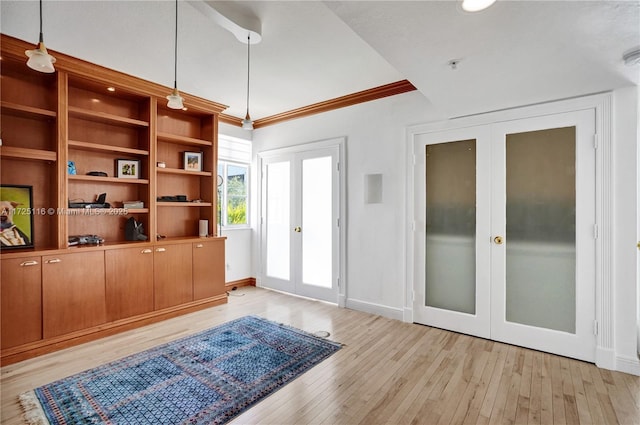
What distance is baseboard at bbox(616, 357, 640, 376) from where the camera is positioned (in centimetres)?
253

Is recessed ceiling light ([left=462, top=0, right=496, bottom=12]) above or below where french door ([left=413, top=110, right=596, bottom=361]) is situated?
above

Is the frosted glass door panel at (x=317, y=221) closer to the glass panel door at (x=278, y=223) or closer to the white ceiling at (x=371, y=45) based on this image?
the glass panel door at (x=278, y=223)

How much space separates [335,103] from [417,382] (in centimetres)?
346

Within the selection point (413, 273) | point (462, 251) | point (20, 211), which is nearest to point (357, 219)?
point (413, 273)

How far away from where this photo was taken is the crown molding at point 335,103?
12.2 feet

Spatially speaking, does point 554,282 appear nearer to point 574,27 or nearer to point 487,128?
point 487,128

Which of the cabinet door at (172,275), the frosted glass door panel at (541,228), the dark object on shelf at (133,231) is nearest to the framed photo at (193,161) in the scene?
the dark object on shelf at (133,231)

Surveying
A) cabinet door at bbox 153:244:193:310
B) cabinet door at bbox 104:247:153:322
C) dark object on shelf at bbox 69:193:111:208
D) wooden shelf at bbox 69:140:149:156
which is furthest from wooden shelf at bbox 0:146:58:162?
cabinet door at bbox 153:244:193:310

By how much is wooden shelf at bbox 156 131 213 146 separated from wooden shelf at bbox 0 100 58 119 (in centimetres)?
104

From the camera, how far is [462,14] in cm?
163

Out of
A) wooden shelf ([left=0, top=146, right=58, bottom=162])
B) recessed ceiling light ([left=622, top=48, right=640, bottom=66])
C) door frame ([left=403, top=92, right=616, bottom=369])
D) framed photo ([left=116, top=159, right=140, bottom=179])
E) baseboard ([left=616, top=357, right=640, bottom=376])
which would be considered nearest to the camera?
recessed ceiling light ([left=622, top=48, right=640, bottom=66])

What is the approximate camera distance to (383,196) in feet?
12.9

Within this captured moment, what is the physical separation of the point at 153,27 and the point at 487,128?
3.28 metres

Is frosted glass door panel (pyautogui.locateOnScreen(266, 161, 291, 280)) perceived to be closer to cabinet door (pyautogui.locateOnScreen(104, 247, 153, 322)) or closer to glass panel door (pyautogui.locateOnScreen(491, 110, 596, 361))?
cabinet door (pyautogui.locateOnScreen(104, 247, 153, 322))
